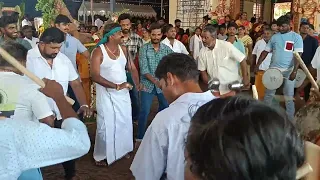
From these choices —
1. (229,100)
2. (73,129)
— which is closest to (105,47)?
(73,129)

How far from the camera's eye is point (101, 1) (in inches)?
787

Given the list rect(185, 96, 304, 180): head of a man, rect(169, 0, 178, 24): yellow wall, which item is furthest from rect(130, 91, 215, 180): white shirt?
rect(169, 0, 178, 24): yellow wall

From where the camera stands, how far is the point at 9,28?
452 centimetres

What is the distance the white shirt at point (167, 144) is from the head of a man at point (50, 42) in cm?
171

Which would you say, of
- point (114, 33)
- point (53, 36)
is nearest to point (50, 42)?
point (53, 36)

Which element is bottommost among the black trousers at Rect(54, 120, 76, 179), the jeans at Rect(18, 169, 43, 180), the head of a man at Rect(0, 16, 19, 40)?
the black trousers at Rect(54, 120, 76, 179)

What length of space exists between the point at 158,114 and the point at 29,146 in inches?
28.0

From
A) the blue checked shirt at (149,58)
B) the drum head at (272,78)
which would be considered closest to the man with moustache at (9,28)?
the blue checked shirt at (149,58)

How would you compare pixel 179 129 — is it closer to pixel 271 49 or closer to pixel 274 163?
pixel 274 163

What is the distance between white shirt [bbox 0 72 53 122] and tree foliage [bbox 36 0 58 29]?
348cm

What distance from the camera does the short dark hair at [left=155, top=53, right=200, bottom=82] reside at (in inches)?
91.6

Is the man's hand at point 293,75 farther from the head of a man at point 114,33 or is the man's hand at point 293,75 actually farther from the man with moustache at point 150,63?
the head of a man at point 114,33

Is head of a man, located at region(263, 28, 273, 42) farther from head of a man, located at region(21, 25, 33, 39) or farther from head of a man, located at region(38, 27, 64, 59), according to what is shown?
head of a man, located at region(38, 27, 64, 59)

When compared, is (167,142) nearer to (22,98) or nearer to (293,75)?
(22,98)
